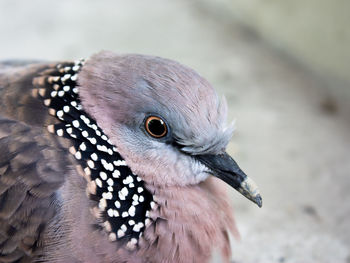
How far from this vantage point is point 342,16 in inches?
131

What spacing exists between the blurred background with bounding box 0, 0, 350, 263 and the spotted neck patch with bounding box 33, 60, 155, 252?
3.21 ft

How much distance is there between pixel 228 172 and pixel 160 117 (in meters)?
0.36

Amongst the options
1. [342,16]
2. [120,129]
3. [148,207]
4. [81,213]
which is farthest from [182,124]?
[342,16]

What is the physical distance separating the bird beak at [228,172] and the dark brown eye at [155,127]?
18cm

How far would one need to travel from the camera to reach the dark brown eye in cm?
169

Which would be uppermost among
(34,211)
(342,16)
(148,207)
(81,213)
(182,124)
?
(342,16)

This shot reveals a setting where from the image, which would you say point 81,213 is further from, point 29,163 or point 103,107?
point 103,107

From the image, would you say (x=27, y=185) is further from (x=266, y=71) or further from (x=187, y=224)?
(x=266, y=71)

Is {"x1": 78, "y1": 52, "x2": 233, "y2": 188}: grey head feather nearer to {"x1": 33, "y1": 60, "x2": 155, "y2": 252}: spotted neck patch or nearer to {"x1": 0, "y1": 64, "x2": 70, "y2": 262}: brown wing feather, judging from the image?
{"x1": 33, "y1": 60, "x2": 155, "y2": 252}: spotted neck patch

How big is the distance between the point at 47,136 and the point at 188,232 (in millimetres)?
665

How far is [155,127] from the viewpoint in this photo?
5.58 ft

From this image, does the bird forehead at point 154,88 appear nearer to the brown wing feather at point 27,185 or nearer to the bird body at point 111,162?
the bird body at point 111,162

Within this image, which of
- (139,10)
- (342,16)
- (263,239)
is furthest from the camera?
(139,10)

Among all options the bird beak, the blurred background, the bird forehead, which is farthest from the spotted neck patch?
the blurred background
